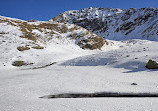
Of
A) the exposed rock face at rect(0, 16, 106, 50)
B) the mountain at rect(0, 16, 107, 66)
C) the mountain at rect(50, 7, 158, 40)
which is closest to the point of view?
the mountain at rect(0, 16, 107, 66)

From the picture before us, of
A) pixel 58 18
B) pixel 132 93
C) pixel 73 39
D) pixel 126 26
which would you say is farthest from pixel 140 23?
pixel 58 18

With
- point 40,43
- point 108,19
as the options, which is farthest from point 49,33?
point 108,19

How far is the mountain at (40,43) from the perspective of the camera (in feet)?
55.1

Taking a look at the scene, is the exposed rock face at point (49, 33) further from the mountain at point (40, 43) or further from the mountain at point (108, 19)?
the mountain at point (108, 19)

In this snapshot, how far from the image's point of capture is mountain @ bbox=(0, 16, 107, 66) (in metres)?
16.8

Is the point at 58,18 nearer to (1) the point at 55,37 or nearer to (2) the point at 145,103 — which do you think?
(1) the point at 55,37

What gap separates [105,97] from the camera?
3955 mm

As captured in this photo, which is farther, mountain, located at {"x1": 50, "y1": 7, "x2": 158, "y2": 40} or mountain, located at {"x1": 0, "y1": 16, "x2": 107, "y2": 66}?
mountain, located at {"x1": 50, "y1": 7, "x2": 158, "y2": 40}

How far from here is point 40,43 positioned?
23438 millimetres

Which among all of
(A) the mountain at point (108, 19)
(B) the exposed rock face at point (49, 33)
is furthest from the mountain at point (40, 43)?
(A) the mountain at point (108, 19)

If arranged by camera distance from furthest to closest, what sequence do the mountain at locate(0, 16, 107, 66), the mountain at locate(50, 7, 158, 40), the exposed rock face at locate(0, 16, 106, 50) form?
the mountain at locate(50, 7, 158, 40) < the exposed rock face at locate(0, 16, 106, 50) < the mountain at locate(0, 16, 107, 66)

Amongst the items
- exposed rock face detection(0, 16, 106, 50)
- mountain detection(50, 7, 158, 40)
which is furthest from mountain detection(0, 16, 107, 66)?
mountain detection(50, 7, 158, 40)

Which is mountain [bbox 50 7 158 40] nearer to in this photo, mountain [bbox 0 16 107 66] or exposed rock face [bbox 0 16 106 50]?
exposed rock face [bbox 0 16 106 50]

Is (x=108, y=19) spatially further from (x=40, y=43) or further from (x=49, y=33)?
(x=40, y=43)
